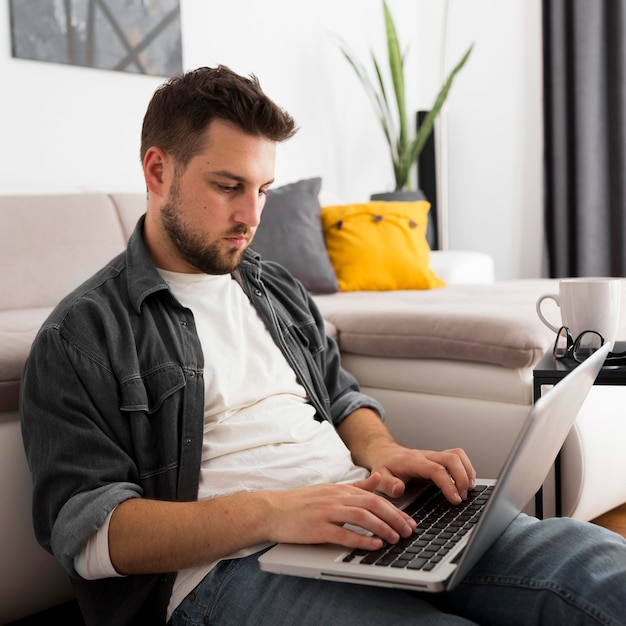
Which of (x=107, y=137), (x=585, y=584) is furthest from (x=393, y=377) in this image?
(x=107, y=137)

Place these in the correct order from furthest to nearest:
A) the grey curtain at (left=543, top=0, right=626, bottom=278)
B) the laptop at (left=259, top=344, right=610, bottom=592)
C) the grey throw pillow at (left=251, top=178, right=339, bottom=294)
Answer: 1. the grey curtain at (left=543, top=0, right=626, bottom=278)
2. the grey throw pillow at (left=251, top=178, right=339, bottom=294)
3. the laptop at (left=259, top=344, right=610, bottom=592)

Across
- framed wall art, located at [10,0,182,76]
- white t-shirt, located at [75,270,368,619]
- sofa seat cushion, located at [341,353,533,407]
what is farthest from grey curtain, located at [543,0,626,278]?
white t-shirt, located at [75,270,368,619]

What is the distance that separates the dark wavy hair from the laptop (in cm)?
55

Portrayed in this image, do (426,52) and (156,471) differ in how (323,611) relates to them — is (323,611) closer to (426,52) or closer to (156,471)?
(156,471)

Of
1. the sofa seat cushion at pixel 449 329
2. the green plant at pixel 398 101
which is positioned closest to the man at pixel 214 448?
the sofa seat cushion at pixel 449 329

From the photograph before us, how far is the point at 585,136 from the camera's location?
3.87m

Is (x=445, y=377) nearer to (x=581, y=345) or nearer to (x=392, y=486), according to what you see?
(x=581, y=345)

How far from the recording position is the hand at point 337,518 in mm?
898

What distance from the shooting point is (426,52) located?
14.7 ft

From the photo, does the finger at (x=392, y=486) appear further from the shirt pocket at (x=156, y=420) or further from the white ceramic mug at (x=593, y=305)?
the white ceramic mug at (x=593, y=305)

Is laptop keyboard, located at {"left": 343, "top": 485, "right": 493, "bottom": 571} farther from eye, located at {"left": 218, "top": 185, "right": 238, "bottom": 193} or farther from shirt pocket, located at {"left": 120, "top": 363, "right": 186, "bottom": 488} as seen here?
eye, located at {"left": 218, "top": 185, "right": 238, "bottom": 193}

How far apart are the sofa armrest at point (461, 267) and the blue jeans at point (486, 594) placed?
7.02 ft

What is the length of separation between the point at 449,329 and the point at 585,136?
7.76 ft

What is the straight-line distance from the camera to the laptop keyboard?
867 millimetres
